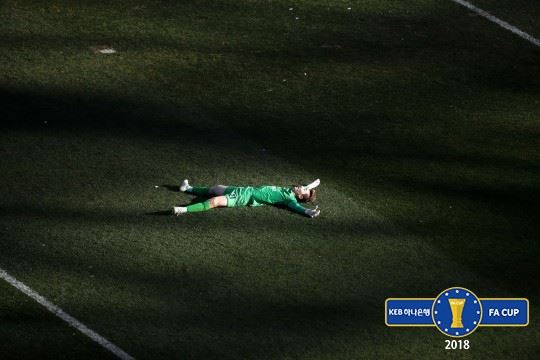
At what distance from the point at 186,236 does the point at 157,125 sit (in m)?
2.43

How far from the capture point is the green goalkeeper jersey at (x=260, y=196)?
15.3m

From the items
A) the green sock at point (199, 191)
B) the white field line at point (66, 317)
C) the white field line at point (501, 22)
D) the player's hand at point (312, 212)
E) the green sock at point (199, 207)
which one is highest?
the white field line at point (501, 22)

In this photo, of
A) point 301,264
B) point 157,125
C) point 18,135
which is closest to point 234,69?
point 157,125

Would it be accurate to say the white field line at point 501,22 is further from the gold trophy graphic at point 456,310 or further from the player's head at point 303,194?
the gold trophy graphic at point 456,310

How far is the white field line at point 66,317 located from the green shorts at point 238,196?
7.98ft

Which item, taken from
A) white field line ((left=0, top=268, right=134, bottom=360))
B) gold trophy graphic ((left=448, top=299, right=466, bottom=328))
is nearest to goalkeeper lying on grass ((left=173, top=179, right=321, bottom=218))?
gold trophy graphic ((left=448, top=299, right=466, bottom=328))

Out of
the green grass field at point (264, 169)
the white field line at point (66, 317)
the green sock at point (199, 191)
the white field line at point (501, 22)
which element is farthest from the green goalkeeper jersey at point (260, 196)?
the white field line at point (501, 22)

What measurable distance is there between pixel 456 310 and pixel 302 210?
221 centimetres

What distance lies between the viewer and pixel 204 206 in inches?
595

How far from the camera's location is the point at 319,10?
1928 cm

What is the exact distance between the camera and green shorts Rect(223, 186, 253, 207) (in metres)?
15.3

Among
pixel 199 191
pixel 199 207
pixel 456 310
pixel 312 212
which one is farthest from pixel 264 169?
pixel 456 310

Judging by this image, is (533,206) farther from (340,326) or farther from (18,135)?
(18,135)

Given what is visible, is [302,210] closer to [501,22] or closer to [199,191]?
[199,191]
